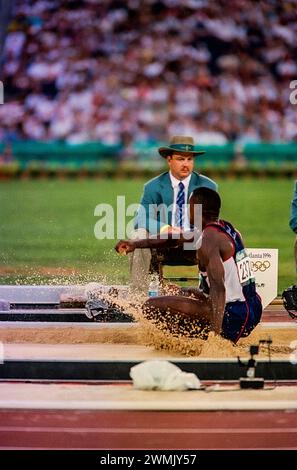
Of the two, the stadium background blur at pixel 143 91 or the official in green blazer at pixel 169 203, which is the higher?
the stadium background blur at pixel 143 91

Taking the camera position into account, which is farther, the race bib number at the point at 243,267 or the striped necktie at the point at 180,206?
the striped necktie at the point at 180,206

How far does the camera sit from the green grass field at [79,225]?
10.4 m

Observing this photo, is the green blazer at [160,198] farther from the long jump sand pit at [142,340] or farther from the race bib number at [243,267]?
the race bib number at [243,267]

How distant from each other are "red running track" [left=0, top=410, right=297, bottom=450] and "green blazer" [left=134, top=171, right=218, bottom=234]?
259cm

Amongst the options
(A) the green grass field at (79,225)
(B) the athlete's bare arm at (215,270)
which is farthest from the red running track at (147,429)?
(A) the green grass field at (79,225)

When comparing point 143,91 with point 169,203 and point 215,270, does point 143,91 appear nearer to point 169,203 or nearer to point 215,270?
point 169,203

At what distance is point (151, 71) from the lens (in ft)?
80.7

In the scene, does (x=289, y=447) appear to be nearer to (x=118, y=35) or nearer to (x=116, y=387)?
(x=116, y=387)

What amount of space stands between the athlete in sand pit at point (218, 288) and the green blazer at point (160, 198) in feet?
4.24

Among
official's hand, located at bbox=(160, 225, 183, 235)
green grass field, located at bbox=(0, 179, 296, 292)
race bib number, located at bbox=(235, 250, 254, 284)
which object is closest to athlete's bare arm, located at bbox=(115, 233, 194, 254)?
official's hand, located at bbox=(160, 225, 183, 235)

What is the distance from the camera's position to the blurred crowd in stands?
76.1 ft

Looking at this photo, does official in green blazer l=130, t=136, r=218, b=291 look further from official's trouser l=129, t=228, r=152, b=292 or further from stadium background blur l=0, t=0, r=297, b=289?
stadium background blur l=0, t=0, r=297, b=289

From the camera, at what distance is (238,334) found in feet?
20.4

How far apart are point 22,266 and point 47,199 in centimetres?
797
